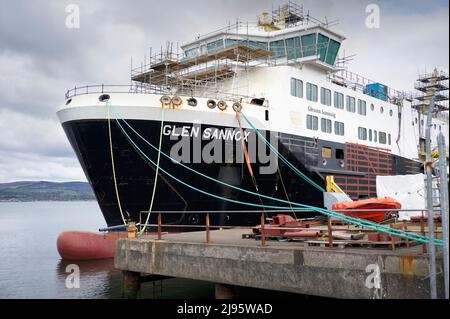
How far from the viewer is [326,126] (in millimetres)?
22781

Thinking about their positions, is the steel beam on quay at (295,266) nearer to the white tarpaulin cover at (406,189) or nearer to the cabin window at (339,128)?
the white tarpaulin cover at (406,189)

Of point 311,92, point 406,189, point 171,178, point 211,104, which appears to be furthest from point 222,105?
point 406,189

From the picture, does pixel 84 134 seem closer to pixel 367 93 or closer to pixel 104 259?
pixel 104 259

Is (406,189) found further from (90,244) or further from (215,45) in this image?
(90,244)

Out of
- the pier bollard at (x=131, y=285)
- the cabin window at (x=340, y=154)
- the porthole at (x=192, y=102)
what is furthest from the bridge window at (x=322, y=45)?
the pier bollard at (x=131, y=285)

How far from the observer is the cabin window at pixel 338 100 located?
23.9 metres

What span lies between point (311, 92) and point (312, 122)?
5.00 feet

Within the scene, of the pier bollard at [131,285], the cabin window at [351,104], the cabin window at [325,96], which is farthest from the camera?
the cabin window at [351,104]

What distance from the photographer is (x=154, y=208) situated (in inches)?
687

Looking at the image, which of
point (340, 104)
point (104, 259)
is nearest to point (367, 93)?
point (340, 104)

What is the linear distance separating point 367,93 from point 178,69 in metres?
12.7

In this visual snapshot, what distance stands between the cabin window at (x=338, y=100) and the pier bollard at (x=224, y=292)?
16.0 meters

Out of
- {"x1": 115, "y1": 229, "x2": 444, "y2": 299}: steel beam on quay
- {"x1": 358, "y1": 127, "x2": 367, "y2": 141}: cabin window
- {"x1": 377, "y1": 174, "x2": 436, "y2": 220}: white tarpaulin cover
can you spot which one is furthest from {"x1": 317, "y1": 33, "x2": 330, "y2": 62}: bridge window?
{"x1": 115, "y1": 229, "x2": 444, "y2": 299}: steel beam on quay

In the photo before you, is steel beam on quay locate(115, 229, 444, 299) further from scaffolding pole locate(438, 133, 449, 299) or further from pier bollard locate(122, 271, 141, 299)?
scaffolding pole locate(438, 133, 449, 299)
